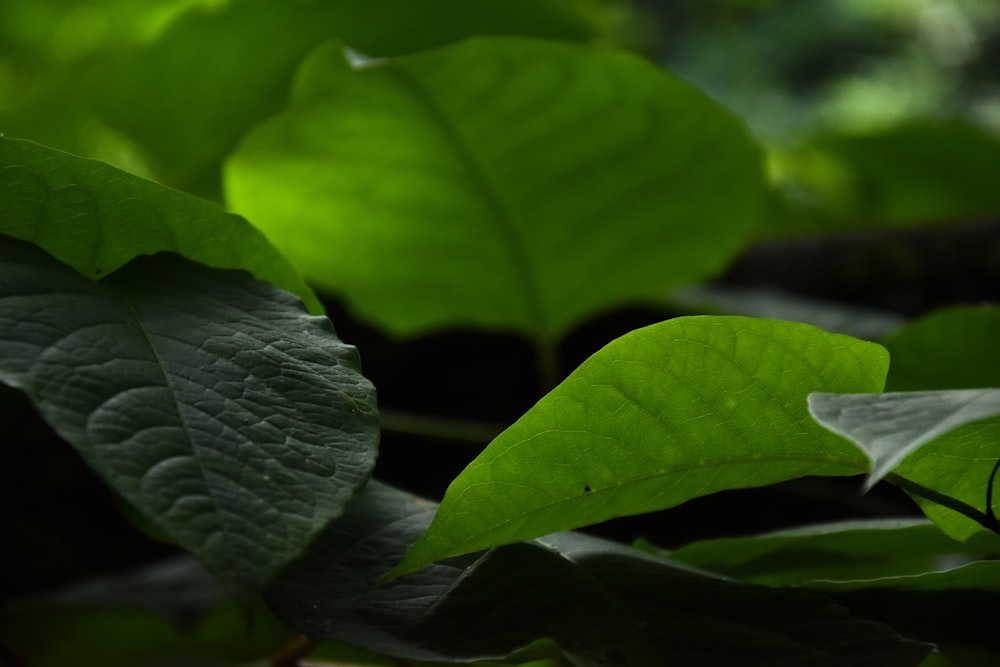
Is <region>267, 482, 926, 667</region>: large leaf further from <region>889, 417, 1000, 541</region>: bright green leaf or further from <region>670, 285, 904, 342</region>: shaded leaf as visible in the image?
<region>670, 285, 904, 342</region>: shaded leaf

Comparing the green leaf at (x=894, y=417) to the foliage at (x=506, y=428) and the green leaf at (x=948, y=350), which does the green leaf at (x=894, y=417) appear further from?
the green leaf at (x=948, y=350)

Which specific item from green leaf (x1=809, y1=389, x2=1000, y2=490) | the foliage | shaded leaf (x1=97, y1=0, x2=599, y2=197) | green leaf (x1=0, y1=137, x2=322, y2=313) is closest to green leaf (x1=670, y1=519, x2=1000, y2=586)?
the foliage

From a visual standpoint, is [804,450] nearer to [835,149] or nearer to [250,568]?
[250,568]

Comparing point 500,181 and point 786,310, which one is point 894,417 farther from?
point 786,310

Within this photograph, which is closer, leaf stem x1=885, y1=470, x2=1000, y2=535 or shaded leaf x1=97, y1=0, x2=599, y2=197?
leaf stem x1=885, y1=470, x2=1000, y2=535

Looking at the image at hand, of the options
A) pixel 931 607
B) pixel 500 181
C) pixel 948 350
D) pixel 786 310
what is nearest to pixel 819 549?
pixel 931 607

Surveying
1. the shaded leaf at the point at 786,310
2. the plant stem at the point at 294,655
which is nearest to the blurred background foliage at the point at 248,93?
the shaded leaf at the point at 786,310

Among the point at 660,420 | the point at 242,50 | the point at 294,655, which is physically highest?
the point at 242,50
